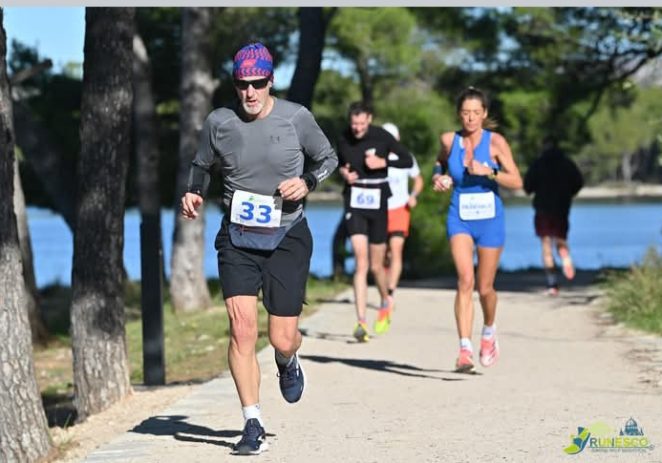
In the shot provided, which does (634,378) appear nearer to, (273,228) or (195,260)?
(273,228)

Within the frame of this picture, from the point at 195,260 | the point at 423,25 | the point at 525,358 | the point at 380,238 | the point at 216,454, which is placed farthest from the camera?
the point at 423,25

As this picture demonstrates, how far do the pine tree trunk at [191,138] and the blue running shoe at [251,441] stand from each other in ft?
43.0

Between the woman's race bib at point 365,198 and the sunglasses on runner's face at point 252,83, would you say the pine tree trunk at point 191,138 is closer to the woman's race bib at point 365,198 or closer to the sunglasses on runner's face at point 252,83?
the woman's race bib at point 365,198

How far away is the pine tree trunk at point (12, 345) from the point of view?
9.15 metres

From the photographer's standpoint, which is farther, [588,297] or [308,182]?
[588,297]

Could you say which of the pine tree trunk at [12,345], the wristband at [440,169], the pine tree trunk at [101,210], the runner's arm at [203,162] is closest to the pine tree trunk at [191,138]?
the pine tree trunk at [101,210]

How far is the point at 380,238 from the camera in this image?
1412cm

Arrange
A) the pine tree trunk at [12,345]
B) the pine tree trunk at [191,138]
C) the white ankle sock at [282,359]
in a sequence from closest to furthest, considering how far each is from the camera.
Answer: the white ankle sock at [282,359] → the pine tree trunk at [12,345] → the pine tree trunk at [191,138]

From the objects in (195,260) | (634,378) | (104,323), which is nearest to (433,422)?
(634,378)

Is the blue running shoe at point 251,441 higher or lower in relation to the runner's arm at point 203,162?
lower

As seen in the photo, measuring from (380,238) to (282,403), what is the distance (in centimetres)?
422

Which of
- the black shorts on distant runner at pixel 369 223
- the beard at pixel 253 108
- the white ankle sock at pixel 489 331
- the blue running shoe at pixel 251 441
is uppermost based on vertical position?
the beard at pixel 253 108

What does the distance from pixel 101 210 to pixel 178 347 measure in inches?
238

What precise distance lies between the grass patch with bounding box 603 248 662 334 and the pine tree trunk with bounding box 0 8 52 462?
6.21 metres
